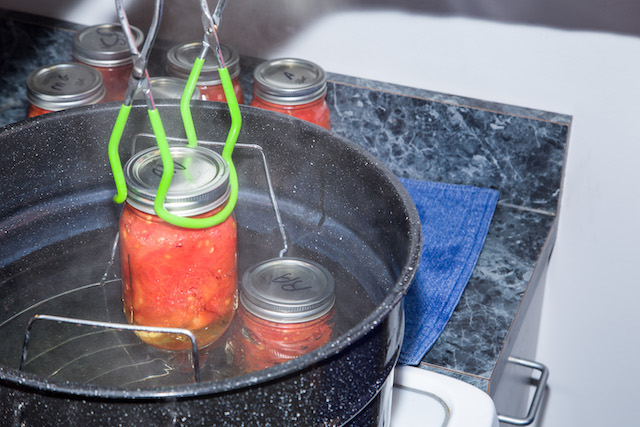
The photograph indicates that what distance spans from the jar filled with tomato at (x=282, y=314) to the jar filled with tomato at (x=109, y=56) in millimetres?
395

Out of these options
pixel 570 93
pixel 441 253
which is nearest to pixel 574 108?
pixel 570 93

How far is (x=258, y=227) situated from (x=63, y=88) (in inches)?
11.3

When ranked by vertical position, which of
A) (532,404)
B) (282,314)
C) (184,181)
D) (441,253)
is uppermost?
(184,181)

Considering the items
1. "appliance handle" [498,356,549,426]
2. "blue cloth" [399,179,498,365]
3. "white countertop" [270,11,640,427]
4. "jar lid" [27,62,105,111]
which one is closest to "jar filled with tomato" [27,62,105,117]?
"jar lid" [27,62,105,111]

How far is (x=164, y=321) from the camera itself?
0.58m

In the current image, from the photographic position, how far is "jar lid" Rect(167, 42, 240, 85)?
0.85m

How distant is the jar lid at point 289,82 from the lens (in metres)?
0.82

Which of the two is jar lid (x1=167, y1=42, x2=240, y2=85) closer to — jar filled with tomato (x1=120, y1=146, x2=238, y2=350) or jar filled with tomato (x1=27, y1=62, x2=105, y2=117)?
jar filled with tomato (x1=27, y1=62, x2=105, y2=117)

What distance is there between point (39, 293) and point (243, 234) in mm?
188

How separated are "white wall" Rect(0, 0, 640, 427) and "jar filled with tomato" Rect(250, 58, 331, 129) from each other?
4.5 inches

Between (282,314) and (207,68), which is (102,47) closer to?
(207,68)

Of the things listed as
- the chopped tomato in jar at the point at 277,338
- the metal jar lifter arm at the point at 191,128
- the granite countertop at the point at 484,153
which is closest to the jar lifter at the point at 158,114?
the metal jar lifter arm at the point at 191,128

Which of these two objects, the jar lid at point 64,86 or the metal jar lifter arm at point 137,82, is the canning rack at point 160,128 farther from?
the jar lid at point 64,86

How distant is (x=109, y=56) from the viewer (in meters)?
0.90
